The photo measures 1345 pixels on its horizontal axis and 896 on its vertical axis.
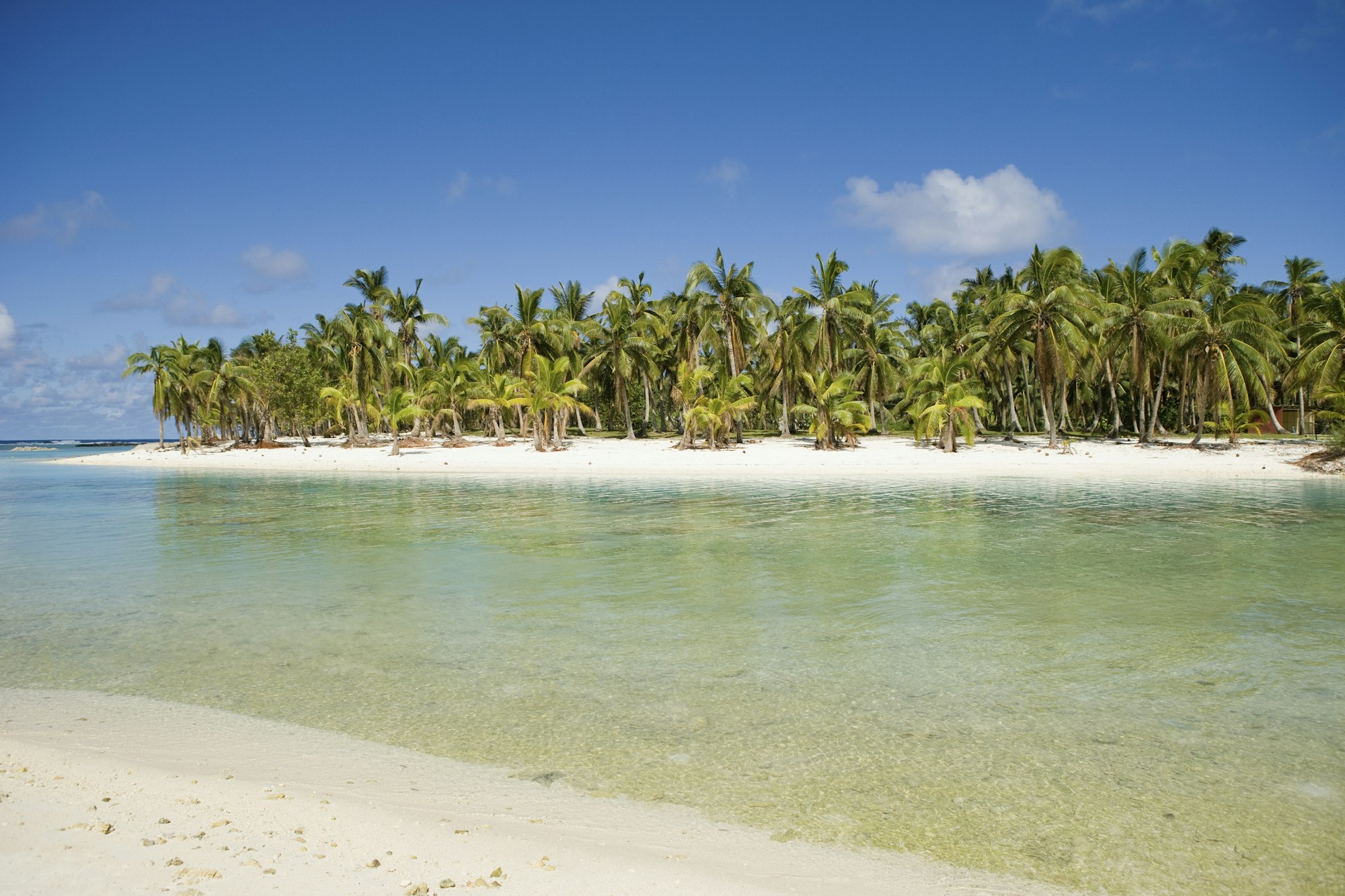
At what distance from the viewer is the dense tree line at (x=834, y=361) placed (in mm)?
37625

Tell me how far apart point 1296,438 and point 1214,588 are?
4190 cm

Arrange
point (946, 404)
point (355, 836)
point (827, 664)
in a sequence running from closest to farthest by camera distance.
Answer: point (355, 836) < point (827, 664) < point (946, 404)

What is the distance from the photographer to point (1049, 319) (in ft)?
120

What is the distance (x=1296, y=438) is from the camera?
42.8 m

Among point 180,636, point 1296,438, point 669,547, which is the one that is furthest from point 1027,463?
point 180,636

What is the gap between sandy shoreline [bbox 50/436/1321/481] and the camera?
31.8 meters

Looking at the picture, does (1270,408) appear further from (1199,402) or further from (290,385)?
(290,385)

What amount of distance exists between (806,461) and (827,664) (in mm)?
29501

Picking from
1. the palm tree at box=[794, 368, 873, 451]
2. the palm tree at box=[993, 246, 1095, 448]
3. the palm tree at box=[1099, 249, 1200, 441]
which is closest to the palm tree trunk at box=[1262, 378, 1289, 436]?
the palm tree at box=[1099, 249, 1200, 441]


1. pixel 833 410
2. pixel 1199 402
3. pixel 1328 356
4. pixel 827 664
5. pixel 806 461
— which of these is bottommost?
pixel 827 664

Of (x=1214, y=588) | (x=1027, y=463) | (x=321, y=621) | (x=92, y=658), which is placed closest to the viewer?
(x=92, y=658)

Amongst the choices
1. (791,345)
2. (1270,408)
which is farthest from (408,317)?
(1270,408)

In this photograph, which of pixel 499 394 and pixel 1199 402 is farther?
pixel 499 394

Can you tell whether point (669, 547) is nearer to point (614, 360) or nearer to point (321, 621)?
point (321, 621)
